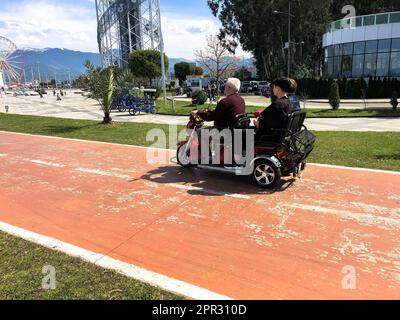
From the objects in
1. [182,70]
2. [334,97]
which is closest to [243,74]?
[182,70]

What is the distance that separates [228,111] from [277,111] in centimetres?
95

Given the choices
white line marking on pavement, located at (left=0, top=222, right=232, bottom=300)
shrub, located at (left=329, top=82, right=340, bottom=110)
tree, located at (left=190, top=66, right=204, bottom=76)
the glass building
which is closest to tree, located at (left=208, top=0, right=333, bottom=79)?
the glass building

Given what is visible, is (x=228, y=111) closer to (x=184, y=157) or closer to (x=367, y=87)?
(x=184, y=157)

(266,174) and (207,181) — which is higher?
(266,174)

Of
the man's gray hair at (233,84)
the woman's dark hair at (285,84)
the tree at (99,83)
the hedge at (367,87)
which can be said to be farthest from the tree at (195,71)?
the woman's dark hair at (285,84)

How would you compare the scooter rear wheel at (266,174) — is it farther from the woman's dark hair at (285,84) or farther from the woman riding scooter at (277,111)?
the woman's dark hair at (285,84)

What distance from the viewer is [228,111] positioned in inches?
238

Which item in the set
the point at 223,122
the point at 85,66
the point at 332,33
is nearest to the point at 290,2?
the point at 332,33

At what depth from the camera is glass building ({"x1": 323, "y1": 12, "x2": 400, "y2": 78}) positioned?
30859 mm

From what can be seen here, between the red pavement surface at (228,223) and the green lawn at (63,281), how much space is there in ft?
1.13
